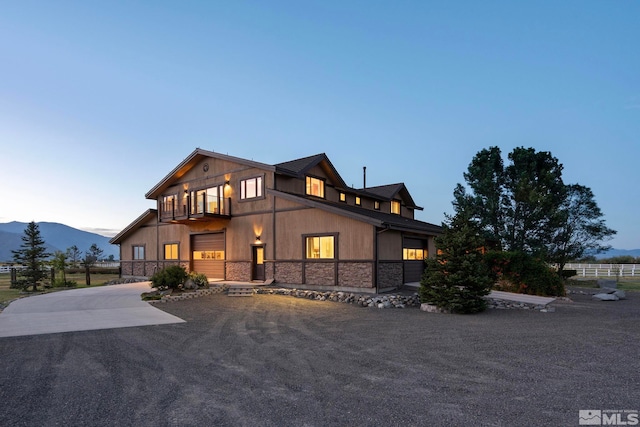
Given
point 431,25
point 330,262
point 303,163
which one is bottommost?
point 330,262

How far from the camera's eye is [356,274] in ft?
53.5

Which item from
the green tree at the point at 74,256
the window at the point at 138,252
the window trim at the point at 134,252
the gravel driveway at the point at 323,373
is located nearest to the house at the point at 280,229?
the window at the point at 138,252

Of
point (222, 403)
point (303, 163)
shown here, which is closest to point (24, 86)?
point (303, 163)

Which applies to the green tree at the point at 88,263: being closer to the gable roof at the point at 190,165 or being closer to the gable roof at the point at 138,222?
the gable roof at the point at 138,222

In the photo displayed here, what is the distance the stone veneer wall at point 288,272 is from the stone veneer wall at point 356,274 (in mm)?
2466

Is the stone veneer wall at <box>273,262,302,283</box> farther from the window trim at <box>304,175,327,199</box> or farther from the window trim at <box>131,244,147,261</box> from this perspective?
the window trim at <box>131,244,147,261</box>

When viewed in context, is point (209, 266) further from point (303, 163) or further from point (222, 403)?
point (222, 403)

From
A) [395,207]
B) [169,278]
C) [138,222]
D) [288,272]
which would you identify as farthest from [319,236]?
[138,222]

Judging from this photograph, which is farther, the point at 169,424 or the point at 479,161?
the point at 479,161

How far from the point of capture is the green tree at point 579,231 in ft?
82.6

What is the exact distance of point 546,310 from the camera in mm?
13078

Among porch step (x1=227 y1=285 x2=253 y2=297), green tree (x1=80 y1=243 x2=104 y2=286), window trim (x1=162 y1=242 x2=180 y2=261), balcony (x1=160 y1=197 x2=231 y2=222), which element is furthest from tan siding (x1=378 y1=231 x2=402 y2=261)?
green tree (x1=80 y1=243 x2=104 y2=286)

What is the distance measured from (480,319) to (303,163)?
13.7 meters

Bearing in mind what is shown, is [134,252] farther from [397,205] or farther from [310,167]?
[397,205]
